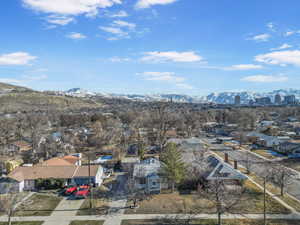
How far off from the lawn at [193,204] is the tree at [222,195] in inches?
27.3

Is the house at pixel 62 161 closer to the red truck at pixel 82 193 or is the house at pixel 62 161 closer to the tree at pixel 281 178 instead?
the red truck at pixel 82 193

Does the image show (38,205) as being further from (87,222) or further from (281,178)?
(281,178)

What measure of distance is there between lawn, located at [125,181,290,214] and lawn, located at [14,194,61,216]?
7899mm

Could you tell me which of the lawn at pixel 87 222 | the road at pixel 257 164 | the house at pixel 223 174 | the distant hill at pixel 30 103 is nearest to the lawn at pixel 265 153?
the road at pixel 257 164

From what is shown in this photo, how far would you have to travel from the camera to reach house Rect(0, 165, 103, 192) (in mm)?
27250

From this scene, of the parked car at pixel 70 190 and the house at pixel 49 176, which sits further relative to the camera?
the house at pixel 49 176

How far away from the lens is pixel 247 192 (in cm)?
2469

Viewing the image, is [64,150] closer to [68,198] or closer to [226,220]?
[68,198]

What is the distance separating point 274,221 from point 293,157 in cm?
2756

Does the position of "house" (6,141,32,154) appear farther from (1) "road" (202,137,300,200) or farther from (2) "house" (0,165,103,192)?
(1) "road" (202,137,300,200)

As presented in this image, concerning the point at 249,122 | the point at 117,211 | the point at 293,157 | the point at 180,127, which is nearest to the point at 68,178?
the point at 117,211

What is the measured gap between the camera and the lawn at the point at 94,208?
68.4 ft

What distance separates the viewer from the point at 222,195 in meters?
19.6

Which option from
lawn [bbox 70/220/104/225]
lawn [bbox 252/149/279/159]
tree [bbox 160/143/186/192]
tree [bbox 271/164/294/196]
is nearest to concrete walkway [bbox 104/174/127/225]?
lawn [bbox 70/220/104/225]
